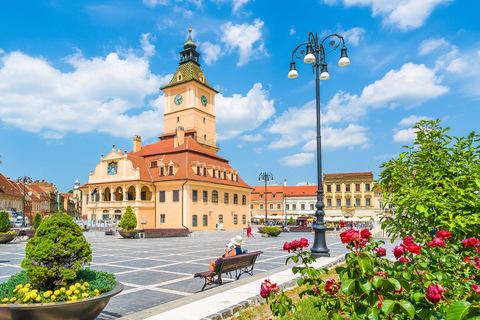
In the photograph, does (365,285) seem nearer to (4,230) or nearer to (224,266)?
(224,266)

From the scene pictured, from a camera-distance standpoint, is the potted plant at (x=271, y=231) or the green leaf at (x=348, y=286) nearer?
the green leaf at (x=348, y=286)

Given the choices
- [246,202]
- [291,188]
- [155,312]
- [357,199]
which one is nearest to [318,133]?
[155,312]

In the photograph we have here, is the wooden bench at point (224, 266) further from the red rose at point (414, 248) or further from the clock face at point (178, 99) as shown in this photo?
the clock face at point (178, 99)

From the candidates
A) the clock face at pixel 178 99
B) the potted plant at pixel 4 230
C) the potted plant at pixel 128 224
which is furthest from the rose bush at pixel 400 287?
the clock face at pixel 178 99

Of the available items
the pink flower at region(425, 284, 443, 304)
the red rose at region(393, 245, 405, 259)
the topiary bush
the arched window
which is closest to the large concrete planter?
the topiary bush

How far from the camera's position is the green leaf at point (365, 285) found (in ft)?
8.96

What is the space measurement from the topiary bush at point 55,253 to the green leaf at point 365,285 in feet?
15.2

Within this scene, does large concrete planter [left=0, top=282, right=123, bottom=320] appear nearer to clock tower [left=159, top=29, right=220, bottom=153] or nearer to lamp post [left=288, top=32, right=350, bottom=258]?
lamp post [left=288, top=32, right=350, bottom=258]

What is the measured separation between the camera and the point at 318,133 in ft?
49.4

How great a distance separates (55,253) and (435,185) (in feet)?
22.2

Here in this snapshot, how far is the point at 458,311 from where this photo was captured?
2.14m

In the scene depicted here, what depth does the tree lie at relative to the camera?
595 cm

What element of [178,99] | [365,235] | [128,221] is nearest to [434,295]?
[365,235]

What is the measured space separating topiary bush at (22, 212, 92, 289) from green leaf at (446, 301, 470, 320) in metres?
5.31
